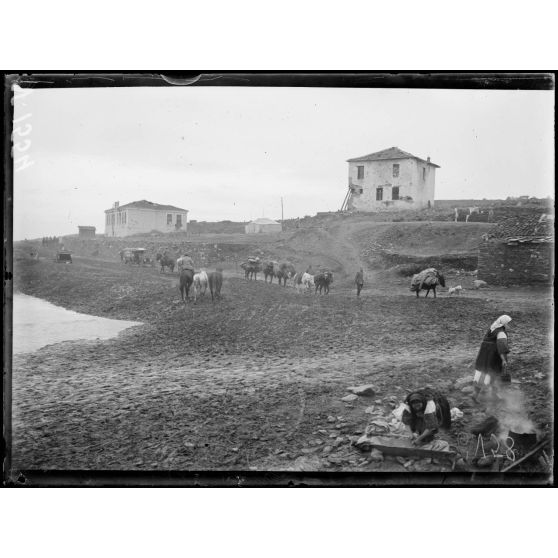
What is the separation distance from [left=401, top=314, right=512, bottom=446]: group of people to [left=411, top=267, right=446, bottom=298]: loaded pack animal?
2.15 ft

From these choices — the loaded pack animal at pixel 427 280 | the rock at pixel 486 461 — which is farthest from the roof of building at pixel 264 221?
the rock at pixel 486 461

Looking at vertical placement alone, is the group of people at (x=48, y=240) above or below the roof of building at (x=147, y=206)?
below

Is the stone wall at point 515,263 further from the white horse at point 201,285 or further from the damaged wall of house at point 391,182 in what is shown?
the white horse at point 201,285

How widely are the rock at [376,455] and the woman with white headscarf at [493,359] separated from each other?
104cm

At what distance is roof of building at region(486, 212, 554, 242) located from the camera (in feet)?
20.3

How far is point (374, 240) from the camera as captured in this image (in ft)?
21.4

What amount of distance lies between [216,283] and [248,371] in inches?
36.5

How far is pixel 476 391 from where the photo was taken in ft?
20.0

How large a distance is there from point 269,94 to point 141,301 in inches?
93.7

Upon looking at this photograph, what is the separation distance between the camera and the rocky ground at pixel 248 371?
599cm

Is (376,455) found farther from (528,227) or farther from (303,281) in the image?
(528,227)

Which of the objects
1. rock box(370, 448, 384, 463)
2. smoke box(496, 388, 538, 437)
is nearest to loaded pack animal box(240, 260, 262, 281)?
rock box(370, 448, 384, 463)
